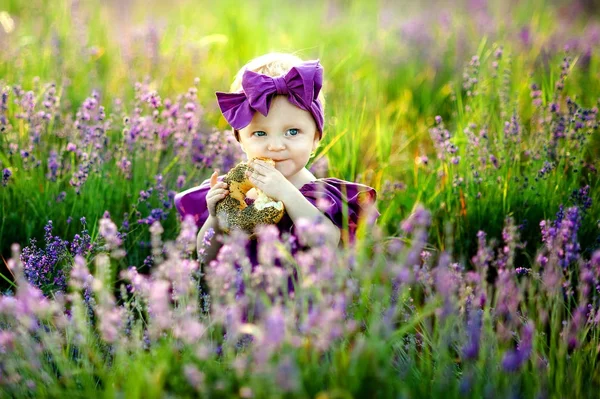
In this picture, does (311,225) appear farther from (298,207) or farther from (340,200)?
(340,200)

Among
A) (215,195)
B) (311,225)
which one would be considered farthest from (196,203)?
(311,225)

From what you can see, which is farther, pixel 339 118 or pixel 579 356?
pixel 339 118

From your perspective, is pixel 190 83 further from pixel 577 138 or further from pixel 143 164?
pixel 577 138

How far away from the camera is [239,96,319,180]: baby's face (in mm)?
2789

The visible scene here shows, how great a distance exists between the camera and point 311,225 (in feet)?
6.03

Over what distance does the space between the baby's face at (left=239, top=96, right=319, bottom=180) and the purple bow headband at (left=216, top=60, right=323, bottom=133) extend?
3cm

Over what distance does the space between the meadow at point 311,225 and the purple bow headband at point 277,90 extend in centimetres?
56

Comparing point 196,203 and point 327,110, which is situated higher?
point 327,110

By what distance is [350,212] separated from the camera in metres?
2.91

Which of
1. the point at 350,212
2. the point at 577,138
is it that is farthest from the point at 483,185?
the point at 350,212

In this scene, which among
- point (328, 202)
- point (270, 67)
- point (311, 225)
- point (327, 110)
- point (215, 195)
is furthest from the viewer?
point (327, 110)

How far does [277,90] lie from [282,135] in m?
0.20

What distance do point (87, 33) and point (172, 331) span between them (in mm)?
4264

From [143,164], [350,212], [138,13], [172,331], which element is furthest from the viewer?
[138,13]
